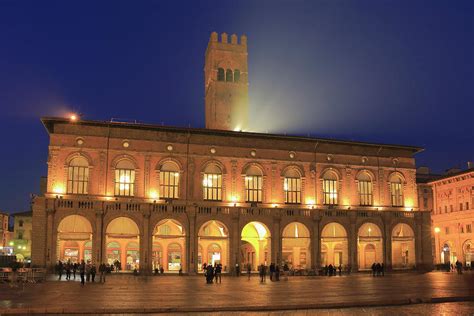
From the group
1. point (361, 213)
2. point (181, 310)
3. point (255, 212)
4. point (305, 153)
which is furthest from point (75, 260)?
point (181, 310)

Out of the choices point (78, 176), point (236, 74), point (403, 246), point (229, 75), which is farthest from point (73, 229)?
point (236, 74)

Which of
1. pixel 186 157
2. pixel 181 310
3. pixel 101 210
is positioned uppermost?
pixel 186 157

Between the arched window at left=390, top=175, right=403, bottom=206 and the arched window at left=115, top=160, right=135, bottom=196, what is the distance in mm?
29787

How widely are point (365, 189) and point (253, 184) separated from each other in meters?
13.6

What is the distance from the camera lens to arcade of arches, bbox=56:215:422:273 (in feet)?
174

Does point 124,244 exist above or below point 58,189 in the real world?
below

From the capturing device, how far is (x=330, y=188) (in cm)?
6194

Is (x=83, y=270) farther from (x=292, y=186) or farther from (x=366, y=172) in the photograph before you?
(x=366, y=172)

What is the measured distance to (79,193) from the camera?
53469 mm

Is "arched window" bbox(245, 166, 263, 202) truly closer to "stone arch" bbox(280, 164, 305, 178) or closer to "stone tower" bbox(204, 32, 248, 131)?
"stone arch" bbox(280, 164, 305, 178)

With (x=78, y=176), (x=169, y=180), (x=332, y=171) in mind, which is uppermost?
(x=332, y=171)

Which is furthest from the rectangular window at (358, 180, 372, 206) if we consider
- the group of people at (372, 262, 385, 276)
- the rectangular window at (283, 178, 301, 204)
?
the group of people at (372, 262, 385, 276)

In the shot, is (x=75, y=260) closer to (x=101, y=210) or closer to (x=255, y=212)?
(x=101, y=210)

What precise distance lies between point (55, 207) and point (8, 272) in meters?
10.6
